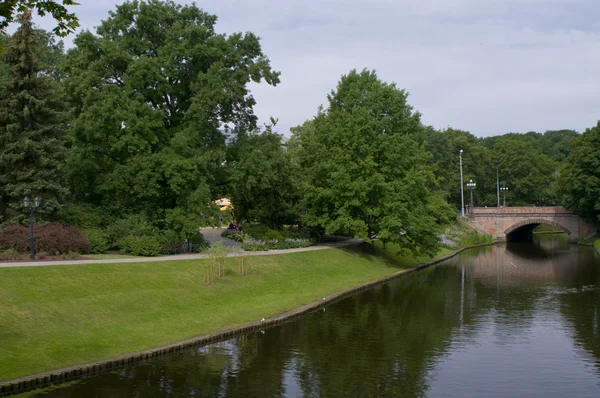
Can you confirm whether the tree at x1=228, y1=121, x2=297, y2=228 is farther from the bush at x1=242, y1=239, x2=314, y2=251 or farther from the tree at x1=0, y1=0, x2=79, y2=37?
the tree at x1=0, y1=0, x2=79, y2=37

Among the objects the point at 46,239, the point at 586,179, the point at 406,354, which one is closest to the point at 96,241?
the point at 46,239

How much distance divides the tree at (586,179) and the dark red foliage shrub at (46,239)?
6272 cm

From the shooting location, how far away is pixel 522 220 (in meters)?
91.8

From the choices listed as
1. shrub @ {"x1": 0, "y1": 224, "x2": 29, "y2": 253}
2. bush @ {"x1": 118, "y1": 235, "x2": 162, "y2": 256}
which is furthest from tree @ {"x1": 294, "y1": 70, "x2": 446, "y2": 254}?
shrub @ {"x1": 0, "y1": 224, "x2": 29, "y2": 253}

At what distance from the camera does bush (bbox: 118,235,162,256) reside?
41.1 m

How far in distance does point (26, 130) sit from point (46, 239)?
850 cm

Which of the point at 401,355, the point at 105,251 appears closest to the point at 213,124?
the point at 105,251

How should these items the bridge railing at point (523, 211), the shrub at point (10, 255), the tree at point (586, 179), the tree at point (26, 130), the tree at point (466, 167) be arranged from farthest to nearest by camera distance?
the tree at point (466, 167)
the bridge railing at point (523, 211)
the tree at point (586, 179)
the tree at point (26, 130)
the shrub at point (10, 255)

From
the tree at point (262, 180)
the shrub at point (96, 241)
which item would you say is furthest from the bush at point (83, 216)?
the tree at point (262, 180)

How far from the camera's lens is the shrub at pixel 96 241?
4031cm

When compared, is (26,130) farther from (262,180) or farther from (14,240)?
(262,180)

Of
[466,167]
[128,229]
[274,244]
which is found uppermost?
[466,167]

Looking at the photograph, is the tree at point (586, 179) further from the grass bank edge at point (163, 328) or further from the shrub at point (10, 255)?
the shrub at point (10, 255)

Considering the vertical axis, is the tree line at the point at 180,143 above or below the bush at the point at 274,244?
above
